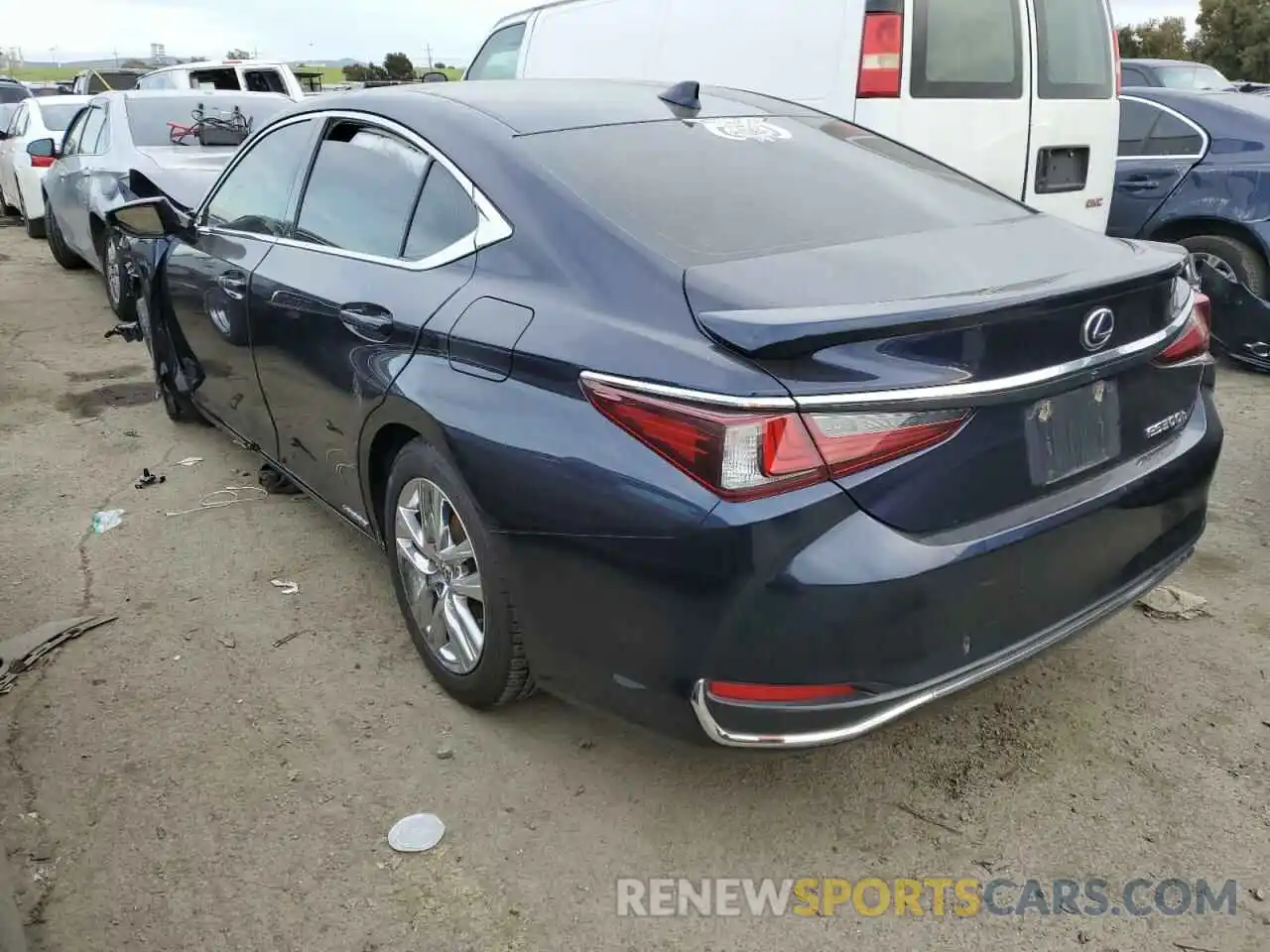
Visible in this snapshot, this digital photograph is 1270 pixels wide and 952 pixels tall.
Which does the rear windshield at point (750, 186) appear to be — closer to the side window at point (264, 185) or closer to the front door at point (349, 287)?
the front door at point (349, 287)

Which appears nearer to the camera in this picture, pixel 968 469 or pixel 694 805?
pixel 968 469

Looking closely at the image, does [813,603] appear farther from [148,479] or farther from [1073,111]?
[1073,111]

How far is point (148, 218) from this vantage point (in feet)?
14.6

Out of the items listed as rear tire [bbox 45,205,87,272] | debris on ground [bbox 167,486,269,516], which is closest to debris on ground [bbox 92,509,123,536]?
debris on ground [bbox 167,486,269,516]

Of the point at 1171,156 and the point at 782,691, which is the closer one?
the point at 782,691

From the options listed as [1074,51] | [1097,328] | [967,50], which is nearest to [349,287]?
[1097,328]

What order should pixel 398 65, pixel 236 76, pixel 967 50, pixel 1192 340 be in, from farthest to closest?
pixel 398 65 → pixel 236 76 → pixel 967 50 → pixel 1192 340

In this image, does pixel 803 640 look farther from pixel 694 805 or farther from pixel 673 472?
pixel 694 805

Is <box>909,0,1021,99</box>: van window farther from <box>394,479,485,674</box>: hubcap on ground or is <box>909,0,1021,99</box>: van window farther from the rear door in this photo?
<box>394,479,485,674</box>: hubcap on ground

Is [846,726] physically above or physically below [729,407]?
below

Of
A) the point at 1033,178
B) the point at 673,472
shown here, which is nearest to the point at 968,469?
the point at 673,472

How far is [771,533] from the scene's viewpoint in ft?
6.59

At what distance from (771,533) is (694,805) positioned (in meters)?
0.95

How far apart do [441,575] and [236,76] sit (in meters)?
15.6
